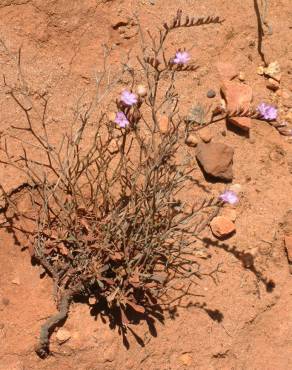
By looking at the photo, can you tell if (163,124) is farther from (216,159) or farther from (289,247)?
(289,247)

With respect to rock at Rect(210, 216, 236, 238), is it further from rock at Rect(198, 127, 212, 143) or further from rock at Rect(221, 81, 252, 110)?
rock at Rect(221, 81, 252, 110)

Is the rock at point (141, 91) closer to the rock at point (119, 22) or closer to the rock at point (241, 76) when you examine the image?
the rock at point (119, 22)

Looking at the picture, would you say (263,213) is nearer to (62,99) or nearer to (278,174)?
(278,174)

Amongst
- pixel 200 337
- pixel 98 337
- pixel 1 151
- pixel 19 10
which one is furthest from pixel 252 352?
pixel 19 10

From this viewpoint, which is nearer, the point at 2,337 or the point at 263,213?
the point at 2,337

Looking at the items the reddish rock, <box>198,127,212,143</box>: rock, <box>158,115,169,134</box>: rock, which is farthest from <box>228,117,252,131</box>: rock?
the reddish rock
